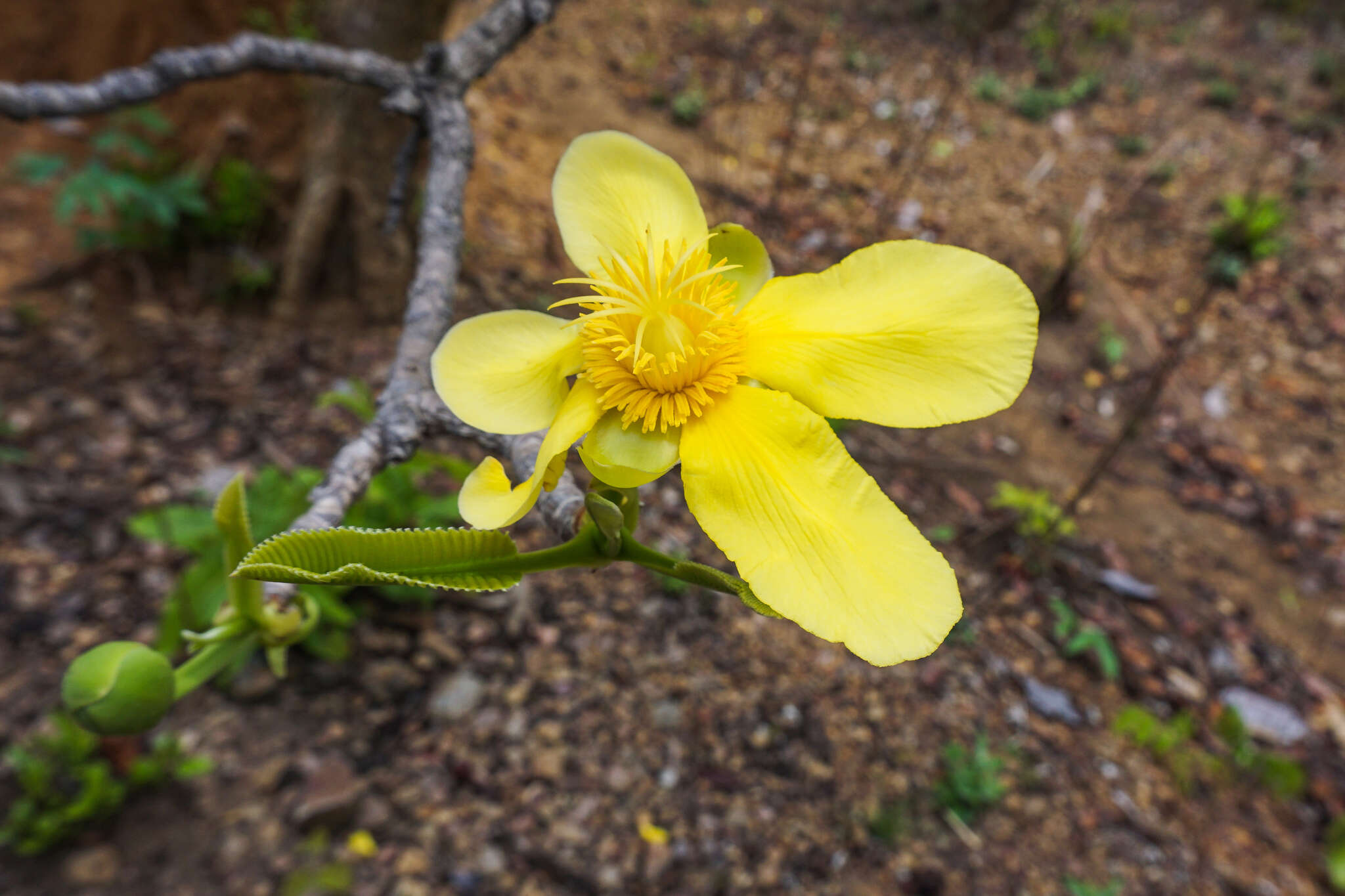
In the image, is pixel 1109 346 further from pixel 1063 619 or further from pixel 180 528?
pixel 180 528

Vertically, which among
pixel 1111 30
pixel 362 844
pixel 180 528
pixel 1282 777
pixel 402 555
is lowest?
pixel 362 844

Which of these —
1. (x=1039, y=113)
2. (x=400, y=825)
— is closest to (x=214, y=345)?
(x=400, y=825)

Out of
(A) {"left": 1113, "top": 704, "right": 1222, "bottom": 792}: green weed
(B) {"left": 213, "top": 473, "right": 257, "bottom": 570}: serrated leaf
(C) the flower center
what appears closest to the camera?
(C) the flower center

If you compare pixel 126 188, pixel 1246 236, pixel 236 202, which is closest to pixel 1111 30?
pixel 1246 236

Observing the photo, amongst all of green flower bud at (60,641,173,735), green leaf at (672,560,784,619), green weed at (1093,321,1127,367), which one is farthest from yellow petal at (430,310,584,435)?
green weed at (1093,321,1127,367)

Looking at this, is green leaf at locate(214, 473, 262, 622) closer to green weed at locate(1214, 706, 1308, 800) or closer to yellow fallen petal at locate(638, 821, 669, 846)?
yellow fallen petal at locate(638, 821, 669, 846)

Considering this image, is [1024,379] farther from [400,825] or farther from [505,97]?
[505,97]

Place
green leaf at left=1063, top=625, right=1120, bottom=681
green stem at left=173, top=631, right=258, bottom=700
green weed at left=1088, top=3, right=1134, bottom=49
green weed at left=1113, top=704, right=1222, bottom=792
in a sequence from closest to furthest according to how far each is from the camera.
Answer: green stem at left=173, top=631, right=258, bottom=700, green weed at left=1113, top=704, right=1222, bottom=792, green leaf at left=1063, top=625, right=1120, bottom=681, green weed at left=1088, top=3, right=1134, bottom=49

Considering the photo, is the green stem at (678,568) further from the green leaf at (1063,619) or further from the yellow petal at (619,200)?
the green leaf at (1063,619)

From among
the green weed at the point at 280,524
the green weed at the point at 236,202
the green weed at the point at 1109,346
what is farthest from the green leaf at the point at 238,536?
the green weed at the point at 1109,346
